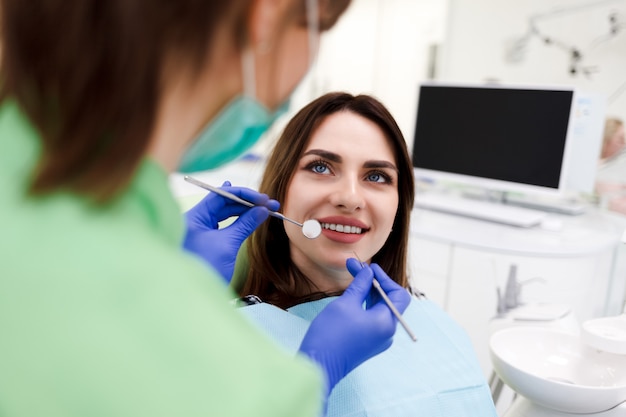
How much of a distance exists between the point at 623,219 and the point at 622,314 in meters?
1.43

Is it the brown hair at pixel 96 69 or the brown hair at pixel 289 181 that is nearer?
the brown hair at pixel 96 69

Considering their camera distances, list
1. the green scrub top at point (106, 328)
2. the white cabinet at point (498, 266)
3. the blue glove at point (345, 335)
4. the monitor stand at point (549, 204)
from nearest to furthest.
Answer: the green scrub top at point (106, 328) < the blue glove at point (345, 335) < the white cabinet at point (498, 266) < the monitor stand at point (549, 204)

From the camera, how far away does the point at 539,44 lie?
111 inches

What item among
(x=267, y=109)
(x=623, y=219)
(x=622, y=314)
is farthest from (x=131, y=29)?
(x=623, y=219)

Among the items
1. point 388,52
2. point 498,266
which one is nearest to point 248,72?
point 498,266

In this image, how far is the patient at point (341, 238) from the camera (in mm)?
1017

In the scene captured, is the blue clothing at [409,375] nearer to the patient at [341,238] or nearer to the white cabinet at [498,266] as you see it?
the patient at [341,238]

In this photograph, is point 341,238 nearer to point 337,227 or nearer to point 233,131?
point 337,227

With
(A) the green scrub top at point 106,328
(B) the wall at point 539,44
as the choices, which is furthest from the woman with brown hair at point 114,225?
(B) the wall at point 539,44

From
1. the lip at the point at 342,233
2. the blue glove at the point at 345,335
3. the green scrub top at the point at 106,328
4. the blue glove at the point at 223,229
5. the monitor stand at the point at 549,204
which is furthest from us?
the monitor stand at the point at 549,204

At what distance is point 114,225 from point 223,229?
2.07ft

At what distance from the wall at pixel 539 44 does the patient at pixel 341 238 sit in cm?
175

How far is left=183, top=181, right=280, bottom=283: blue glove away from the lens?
90 centimetres

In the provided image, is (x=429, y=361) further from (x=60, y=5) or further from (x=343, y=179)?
(x=60, y=5)
